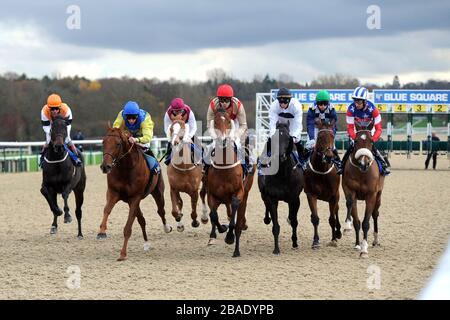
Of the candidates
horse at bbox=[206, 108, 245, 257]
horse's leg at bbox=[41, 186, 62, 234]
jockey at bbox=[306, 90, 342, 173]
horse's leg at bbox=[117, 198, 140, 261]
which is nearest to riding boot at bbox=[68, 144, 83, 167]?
horse's leg at bbox=[41, 186, 62, 234]

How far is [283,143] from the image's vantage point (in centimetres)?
899

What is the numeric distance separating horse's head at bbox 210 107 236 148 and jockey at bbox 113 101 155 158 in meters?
1.06

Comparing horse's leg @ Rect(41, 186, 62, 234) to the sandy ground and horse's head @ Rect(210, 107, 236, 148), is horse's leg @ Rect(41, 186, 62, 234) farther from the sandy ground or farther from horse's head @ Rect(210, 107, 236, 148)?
horse's head @ Rect(210, 107, 236, 148)

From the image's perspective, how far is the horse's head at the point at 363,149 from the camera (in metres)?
9.35

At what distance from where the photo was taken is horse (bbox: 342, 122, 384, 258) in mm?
9414

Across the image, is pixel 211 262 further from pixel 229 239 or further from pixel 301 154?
pixel 301 154

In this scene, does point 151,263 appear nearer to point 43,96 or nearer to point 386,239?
point 386,239

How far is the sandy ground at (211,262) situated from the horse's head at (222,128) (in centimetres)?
151

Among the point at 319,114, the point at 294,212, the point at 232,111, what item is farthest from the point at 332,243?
the point at 232,111

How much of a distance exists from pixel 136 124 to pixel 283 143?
6.82 ft

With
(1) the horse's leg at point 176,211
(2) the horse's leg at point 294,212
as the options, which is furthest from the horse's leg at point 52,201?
(2) the horse's leg at point 294,212

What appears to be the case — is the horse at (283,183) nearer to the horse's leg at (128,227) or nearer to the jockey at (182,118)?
the horse's leg at (128,227)

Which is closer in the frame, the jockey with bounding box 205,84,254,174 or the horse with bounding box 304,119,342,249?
the jockey with bounding box 205,84,254,174
